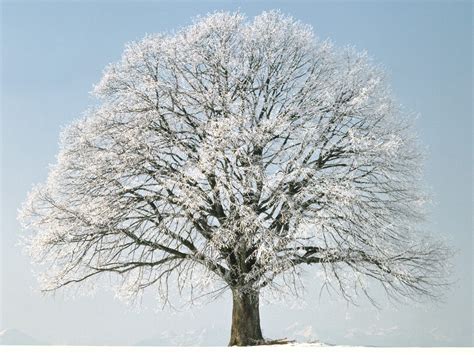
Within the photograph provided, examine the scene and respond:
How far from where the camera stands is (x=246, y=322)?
16203mm

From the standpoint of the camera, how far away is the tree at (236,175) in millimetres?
15273

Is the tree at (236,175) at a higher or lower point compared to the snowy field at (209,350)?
higher

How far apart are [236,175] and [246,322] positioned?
3728 millimetres

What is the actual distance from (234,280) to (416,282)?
4977 mm

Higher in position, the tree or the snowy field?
the tree

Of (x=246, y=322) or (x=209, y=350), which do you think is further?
(x=246, y=322)

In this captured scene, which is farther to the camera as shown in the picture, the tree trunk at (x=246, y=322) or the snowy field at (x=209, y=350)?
the tree trunk at (x=246, y=322)

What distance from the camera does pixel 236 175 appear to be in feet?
50.3

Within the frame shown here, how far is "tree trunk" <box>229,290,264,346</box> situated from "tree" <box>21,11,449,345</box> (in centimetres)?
3

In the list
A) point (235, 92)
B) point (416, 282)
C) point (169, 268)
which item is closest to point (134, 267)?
point (169, 268)

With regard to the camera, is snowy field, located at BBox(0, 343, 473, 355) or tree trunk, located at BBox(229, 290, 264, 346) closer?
snowy field, located at BBox(0, 343, 473, 355)

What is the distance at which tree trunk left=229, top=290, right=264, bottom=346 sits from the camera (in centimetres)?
1614

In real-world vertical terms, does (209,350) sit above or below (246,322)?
below

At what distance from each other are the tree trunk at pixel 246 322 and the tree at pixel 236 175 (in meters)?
0.03
